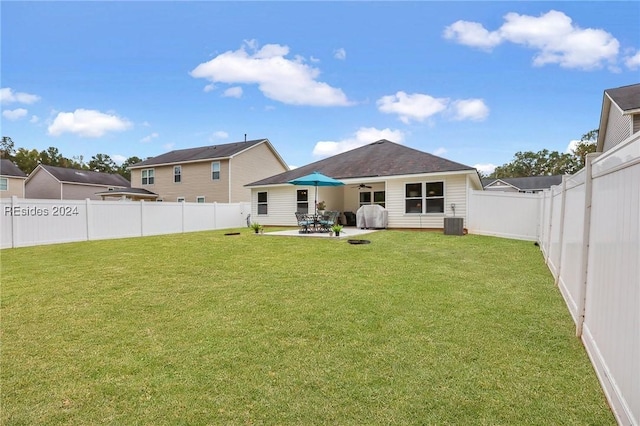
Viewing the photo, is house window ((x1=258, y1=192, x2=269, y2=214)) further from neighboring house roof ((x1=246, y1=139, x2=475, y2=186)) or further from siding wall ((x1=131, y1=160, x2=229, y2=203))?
siding wall ((x1=131, y1=160, x2=229, y2=203))

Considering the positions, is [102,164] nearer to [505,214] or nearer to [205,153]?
[205,153]

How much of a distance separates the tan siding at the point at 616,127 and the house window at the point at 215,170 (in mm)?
22430

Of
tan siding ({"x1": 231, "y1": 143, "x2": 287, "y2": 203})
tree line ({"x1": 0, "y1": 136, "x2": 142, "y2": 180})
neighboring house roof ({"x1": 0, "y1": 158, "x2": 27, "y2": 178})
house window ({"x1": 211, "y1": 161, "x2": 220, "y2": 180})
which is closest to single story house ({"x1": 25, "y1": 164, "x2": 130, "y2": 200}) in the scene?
neighboring house roof ({"x1": 0, "y1": 158, "x2": 27, "y2": 178})

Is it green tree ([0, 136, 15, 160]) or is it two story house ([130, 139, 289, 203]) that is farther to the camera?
green tree ([0, 136, 15, 160])

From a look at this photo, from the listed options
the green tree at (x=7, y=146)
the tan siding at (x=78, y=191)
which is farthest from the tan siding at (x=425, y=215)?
the green tree at (x=7, y=146)

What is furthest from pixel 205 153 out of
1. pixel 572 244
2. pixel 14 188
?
pixel 572 244

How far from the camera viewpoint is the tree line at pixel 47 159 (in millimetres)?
46031

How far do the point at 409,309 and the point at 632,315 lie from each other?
7.79 ft

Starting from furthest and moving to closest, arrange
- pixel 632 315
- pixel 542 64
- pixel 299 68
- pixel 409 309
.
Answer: pixel 299 68 < pixel 542 64 < pixel 409 309 < pixel 632 315

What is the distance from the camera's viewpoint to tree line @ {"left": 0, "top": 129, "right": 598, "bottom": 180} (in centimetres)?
4584

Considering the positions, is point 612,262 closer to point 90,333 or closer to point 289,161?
point 90,333

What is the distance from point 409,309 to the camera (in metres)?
4.04

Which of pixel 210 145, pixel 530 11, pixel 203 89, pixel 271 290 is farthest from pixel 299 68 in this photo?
pixel 271 290

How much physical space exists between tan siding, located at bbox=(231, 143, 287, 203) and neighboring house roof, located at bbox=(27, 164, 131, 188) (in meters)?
16.9
